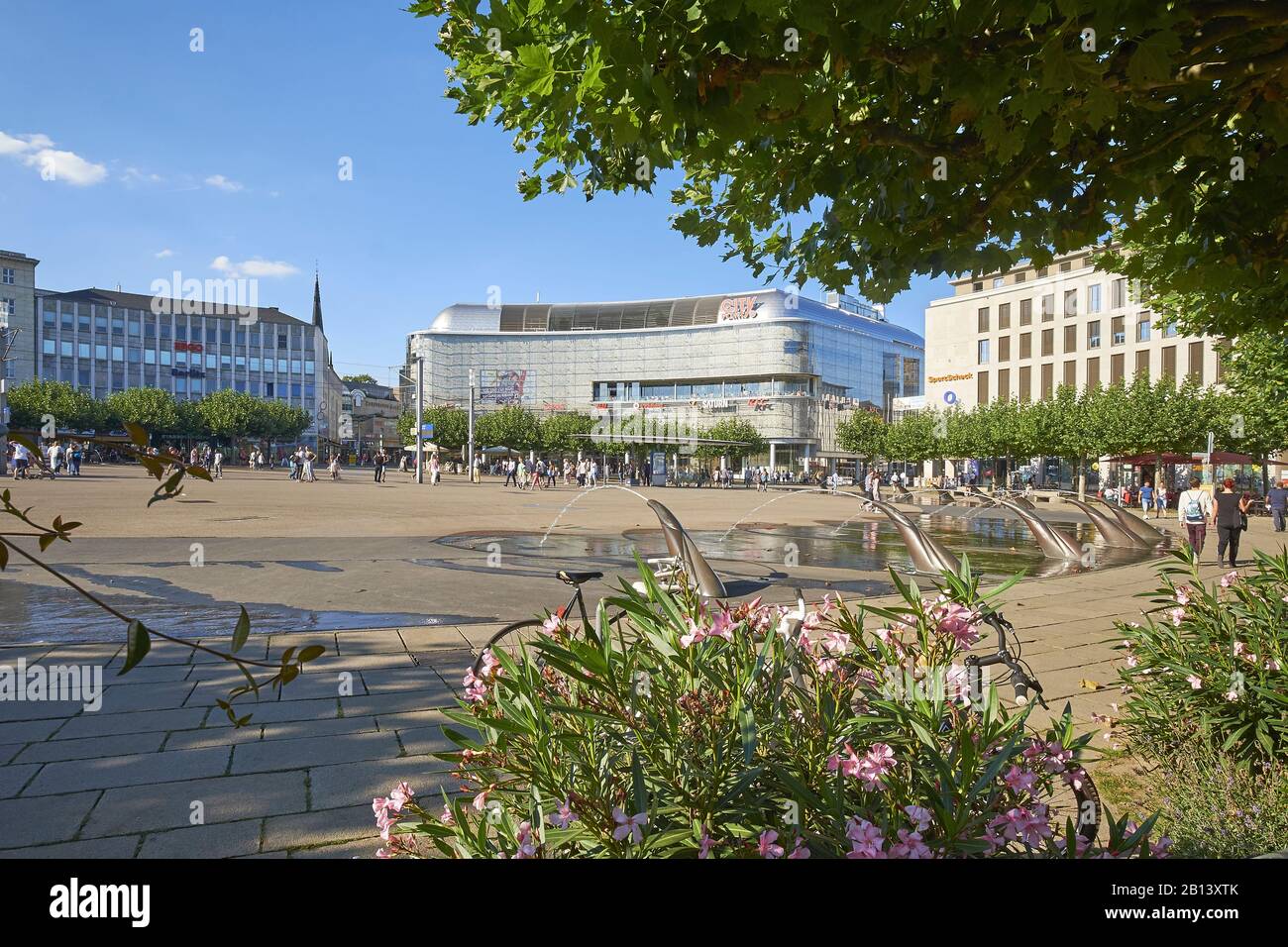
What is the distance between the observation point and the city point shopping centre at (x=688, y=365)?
4011 inches

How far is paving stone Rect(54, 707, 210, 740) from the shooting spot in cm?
452

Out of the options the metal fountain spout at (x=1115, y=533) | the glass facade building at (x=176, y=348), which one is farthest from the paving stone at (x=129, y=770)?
the glass facade building at (x=176, y=348)

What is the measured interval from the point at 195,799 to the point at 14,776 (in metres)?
1.09

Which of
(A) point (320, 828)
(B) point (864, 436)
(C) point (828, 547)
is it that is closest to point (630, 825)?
(A) point (320, 828)

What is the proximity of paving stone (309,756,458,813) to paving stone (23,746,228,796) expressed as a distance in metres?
0.59

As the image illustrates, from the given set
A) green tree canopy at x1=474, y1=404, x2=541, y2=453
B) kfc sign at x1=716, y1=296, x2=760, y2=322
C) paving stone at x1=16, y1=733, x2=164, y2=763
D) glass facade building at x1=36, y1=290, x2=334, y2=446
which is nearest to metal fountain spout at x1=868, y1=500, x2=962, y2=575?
paving stone at x1=16, y1=733, x2=164, y2=763

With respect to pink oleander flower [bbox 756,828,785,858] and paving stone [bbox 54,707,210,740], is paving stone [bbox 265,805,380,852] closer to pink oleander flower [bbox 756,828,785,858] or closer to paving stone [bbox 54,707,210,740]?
paving stone [bbox 54,707,210,740]

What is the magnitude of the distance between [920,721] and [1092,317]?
232ft

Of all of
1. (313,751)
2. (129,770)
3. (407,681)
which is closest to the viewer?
(129,770)

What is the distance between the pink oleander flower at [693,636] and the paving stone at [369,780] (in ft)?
6.27

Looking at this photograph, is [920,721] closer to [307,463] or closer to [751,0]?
[751,0]

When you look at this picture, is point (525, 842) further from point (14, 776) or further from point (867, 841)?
point (14, 776)

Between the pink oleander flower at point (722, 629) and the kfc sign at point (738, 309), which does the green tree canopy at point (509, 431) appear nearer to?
the kfc sign at point (738, 309)

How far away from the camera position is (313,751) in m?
4.26
